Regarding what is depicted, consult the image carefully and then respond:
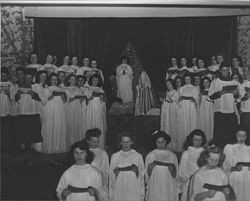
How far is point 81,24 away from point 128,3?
52cm

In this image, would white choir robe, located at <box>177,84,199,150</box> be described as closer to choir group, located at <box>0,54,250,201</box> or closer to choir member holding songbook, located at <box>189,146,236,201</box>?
choir group, located at <box>0,54,250,201</box>

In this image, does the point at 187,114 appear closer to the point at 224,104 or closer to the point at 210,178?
the point at 224,104

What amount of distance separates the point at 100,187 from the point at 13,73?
4.45ft

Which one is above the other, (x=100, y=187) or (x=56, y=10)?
(x=56, y=10)

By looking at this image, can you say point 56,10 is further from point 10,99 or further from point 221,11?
point 221,11

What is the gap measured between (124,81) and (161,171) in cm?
96

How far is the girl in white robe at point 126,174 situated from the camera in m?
5.62

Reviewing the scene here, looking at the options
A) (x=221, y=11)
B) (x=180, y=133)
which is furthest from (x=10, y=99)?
(x=221, y=11)

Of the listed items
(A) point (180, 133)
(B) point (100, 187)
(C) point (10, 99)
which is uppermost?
(C) point (10, 99)

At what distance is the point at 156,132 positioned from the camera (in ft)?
18.6

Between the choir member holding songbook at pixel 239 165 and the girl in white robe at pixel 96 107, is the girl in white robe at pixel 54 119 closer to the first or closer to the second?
the girl in white robe at pixel 96 107

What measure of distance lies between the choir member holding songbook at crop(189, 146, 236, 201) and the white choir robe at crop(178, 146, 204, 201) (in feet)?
0.19

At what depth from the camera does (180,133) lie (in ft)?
18.7

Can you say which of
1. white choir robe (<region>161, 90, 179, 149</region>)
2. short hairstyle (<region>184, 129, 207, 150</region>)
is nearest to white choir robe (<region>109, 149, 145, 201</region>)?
white choir robe (<region>161, 90, 179, 149</region>)
